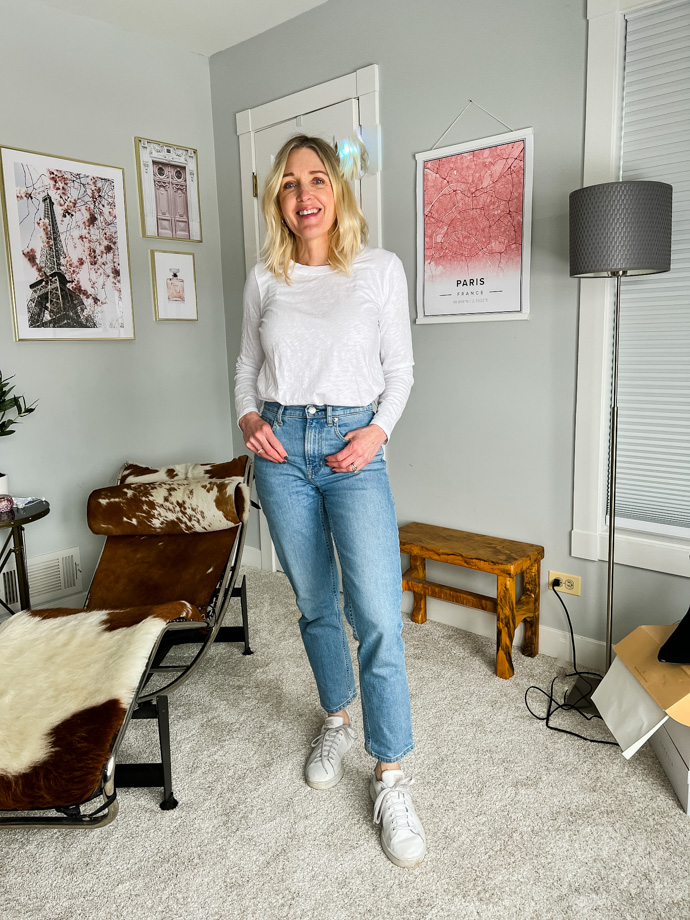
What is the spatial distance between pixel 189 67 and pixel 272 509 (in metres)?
2.64

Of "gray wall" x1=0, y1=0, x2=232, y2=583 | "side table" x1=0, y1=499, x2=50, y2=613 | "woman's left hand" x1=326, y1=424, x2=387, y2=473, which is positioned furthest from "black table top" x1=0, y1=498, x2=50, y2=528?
"woman's left hand" x1=326, y1=424, x2=387, y2=473

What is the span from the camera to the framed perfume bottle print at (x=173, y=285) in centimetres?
323

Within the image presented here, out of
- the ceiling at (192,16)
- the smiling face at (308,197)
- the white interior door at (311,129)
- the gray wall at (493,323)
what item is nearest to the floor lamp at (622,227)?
the gray wall at (493,323)

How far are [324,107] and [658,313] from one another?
166 centimetres

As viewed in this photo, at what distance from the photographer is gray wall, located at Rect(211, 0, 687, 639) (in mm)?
2264

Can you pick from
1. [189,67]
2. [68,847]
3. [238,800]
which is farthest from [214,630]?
[189,67]

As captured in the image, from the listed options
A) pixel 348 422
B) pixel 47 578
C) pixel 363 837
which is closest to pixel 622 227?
pixel 348 422

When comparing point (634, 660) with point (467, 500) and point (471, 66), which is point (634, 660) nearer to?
point (467, 500)

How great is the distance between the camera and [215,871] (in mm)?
1541

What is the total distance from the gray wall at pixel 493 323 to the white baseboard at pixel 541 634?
5cm

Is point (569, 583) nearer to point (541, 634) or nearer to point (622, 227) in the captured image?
point (541, 634)

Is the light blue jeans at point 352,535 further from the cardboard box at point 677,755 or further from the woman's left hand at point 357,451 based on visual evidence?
the cardboard box at point 677,755

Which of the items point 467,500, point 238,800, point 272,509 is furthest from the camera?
point 467,500

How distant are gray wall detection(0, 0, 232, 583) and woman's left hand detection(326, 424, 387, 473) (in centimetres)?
185
